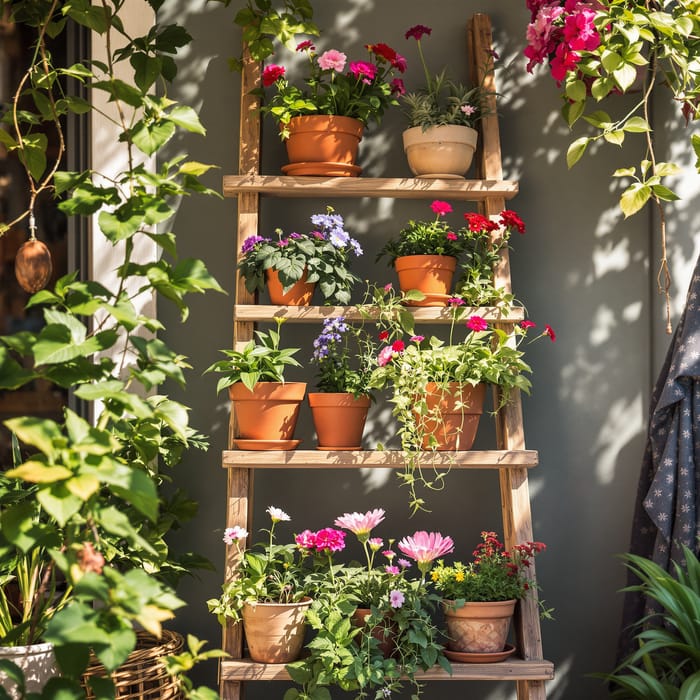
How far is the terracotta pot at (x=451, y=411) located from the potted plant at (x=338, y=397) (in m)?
0.19

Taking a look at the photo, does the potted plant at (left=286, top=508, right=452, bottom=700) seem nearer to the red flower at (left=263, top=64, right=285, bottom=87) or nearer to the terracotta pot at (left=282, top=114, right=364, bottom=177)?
the terracotta pot at (left=282, top=114, right=364, bottom=177)

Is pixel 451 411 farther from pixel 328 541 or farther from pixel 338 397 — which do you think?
pixel 328 541

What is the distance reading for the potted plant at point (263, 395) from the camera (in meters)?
2.39

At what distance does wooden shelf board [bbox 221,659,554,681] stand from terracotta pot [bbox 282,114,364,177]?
139 centimetres

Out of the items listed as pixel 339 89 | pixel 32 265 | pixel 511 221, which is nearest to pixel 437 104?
pixel 339 89

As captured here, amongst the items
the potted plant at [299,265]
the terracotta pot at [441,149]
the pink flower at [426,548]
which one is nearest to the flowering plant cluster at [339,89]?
the terracotta pot at [441,149]

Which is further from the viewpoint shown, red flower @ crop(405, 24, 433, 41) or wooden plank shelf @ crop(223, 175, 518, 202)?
red flower @ crop(405, 24, 433, 41)

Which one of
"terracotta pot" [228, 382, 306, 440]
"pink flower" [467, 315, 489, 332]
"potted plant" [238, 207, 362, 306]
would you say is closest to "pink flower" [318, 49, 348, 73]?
"potted plant" [238, 207, 362, 306]

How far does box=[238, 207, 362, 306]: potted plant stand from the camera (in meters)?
2.45

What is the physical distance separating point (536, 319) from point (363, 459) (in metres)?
0.82

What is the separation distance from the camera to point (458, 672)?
2285 mm

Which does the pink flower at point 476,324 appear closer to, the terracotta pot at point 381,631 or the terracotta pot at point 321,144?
the terracotta pot at point 321,144

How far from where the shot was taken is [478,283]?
100 inches

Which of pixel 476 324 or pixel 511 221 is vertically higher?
pixel 511 221
